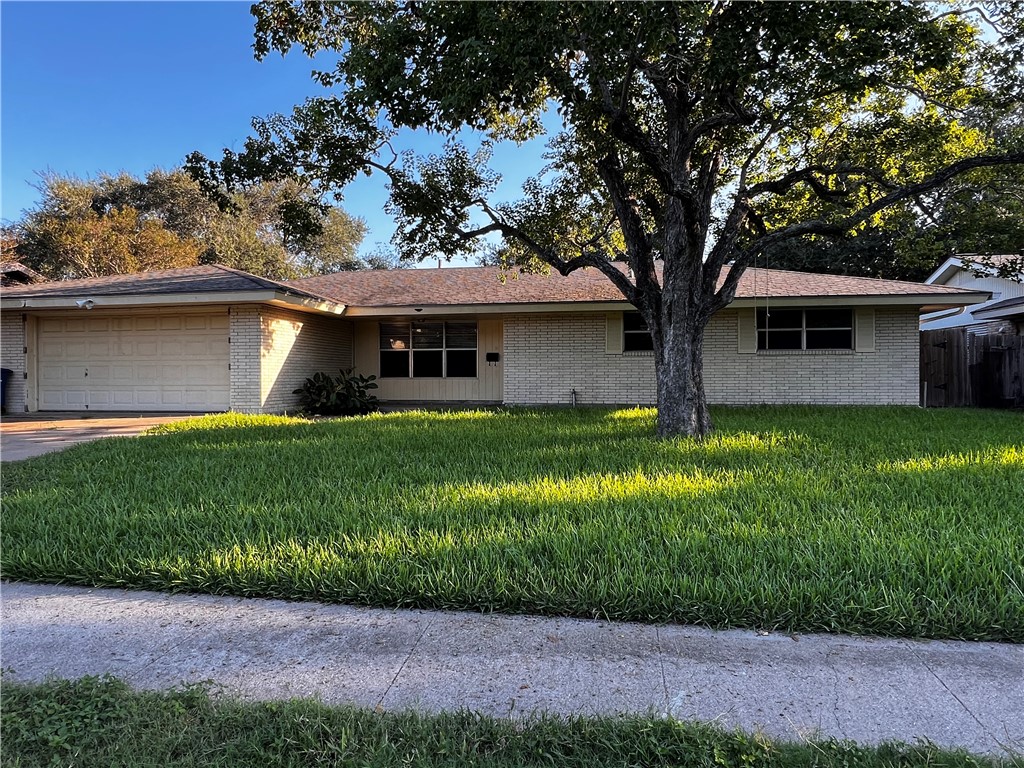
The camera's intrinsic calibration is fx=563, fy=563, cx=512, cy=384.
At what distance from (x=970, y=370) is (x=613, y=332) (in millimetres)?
10319

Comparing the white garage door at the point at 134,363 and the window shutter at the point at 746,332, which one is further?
the window shutter at the point at 746,332

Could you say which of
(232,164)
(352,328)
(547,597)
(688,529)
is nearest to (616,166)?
(232,164)

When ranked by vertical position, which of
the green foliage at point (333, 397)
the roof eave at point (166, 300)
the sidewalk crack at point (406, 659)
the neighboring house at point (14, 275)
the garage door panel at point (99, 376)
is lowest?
the sidewalk crack at point (406, 659)

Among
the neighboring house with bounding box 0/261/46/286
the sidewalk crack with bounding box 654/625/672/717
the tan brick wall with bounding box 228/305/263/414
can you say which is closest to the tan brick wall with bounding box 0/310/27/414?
the tan brick wall with bounding box 228/305/263/414

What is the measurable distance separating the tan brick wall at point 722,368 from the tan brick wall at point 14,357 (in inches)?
464

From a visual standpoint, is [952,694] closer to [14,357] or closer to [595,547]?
[595,547]

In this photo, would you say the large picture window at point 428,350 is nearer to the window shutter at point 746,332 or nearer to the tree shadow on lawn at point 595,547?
the window shutter at point 746,332

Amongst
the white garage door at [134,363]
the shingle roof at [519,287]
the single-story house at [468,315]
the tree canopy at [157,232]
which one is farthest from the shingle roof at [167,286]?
the tree canopy at [157,232]

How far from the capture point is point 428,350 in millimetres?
16062

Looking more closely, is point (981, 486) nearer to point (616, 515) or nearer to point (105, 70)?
point (616, 515)

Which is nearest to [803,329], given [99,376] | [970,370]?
[970,370]

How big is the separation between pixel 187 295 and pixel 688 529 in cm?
1170

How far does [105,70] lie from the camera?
12633 mm

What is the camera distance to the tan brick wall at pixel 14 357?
1362 centimetres
